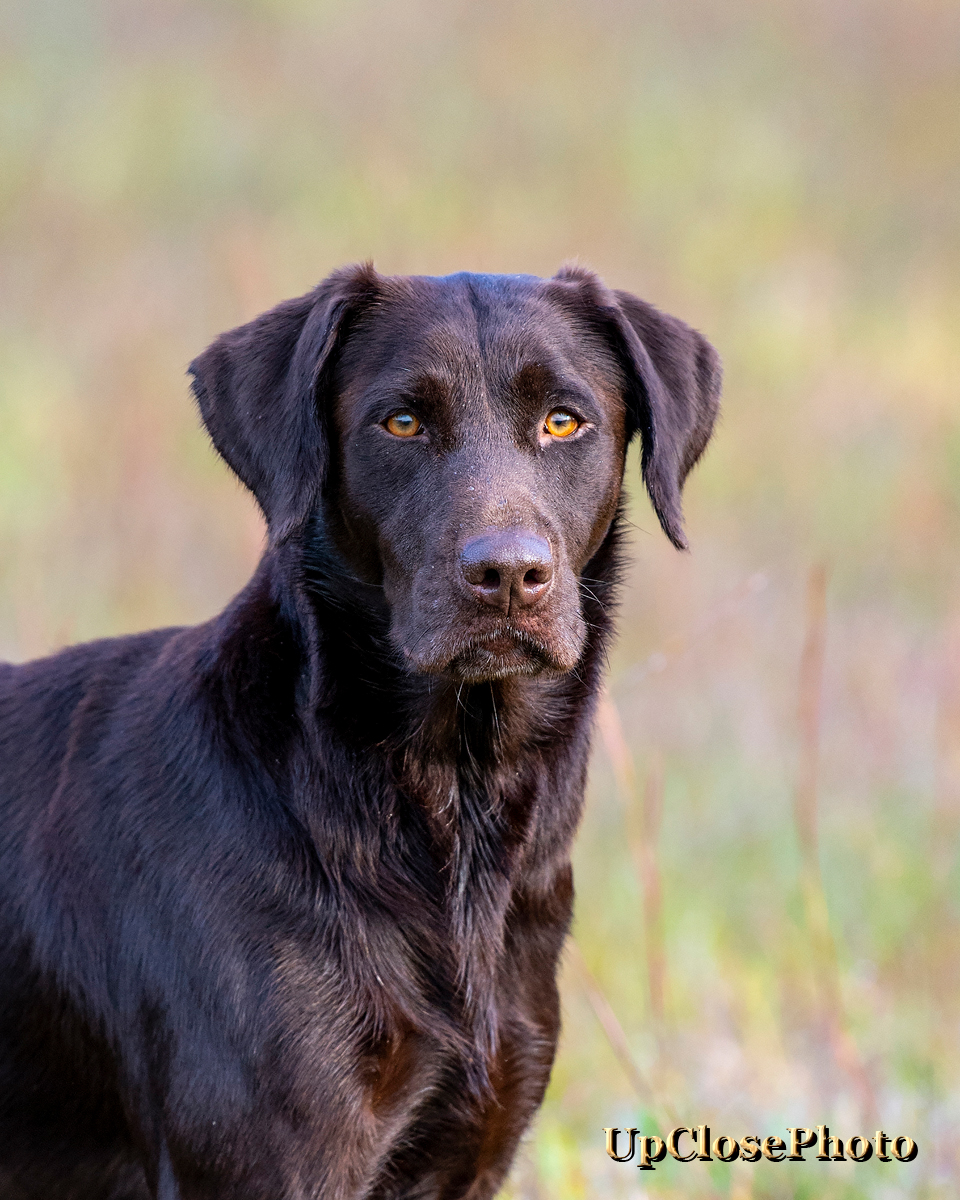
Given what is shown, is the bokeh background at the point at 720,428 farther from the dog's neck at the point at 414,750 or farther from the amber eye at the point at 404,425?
the amber eye at the point at 404,425

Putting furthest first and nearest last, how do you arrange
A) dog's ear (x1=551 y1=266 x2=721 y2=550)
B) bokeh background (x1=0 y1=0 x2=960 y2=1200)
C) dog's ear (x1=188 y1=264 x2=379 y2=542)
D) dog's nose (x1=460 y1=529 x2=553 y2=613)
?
bokeh background (x1=0 y1=0 x2=960 y2=1200), dog's ear (x1=551 y1=266 x2=721 y2=550), dog's ear (x1=188 y1=264 x2=379 y2=542), dog's nose (x1=460 y1=529 x2=553 y2=613)

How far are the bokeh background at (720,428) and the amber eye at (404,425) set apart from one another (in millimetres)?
1182

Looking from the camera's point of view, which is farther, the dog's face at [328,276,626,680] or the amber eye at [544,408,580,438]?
the amber eye at [544,408,580,438]

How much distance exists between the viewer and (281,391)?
2.68 m

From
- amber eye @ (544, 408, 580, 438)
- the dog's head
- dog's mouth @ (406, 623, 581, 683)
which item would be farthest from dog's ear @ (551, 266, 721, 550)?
dog's mouth @ (406, 623, 581, 683)

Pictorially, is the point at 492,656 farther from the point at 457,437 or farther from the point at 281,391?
the point at 281,391

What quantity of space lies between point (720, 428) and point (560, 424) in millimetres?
6728

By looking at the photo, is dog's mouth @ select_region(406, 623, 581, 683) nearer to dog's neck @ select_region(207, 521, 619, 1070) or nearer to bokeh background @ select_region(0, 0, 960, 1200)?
dog's neck @ select_region(207, 521, 619, 1070)

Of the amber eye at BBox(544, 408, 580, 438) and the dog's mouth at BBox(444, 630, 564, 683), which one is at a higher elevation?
the amber eye at BBox(544, 408, 580, 438)

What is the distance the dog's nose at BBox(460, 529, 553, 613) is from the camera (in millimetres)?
2350

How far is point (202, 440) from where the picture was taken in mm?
8734

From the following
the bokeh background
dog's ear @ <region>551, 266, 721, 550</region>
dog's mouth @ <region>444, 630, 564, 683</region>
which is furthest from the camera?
the bokeh background

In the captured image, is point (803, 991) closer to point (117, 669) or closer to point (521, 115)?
point (117, 669)

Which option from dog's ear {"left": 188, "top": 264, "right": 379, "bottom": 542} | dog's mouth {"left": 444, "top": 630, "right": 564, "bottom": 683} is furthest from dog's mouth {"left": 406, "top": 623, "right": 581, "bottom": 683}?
dog's ear {"left": 188, "top": 264, "right": 379, "bottom": 542}
